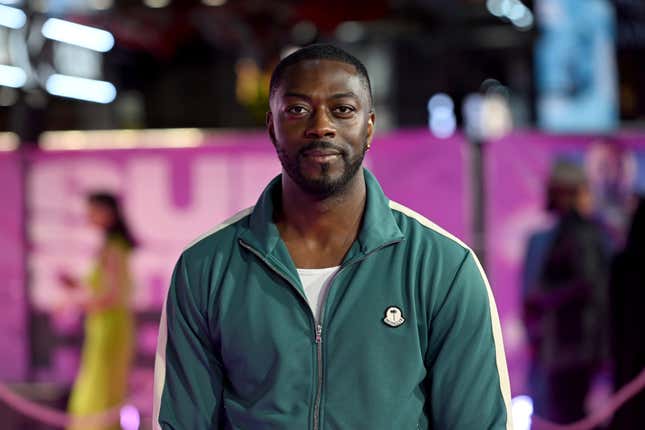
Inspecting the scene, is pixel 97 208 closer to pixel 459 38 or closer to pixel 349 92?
pixel 349 92

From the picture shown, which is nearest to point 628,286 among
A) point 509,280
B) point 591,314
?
point 591,314

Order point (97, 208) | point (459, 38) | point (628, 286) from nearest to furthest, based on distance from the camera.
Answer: point (628, 286) < point (97, 208) < point (459, 38)

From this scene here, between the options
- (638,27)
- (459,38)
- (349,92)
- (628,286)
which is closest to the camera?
(349,92)

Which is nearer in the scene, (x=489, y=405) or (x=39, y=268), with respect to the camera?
(x=489, y=405)

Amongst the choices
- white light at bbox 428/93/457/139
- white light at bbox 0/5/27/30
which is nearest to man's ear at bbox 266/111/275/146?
white light at bbox 0/5/27/30

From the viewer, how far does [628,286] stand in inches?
198

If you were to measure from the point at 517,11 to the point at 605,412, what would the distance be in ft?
24.8

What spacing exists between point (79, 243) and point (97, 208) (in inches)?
10.4

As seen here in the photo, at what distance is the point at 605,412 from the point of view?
5035mm

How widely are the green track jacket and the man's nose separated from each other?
25 centimetres

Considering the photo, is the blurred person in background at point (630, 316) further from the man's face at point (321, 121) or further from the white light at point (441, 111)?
the white light at point (441, 111)

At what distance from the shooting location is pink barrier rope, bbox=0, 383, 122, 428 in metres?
5.48

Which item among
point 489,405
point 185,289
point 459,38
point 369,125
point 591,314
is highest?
point 459,38

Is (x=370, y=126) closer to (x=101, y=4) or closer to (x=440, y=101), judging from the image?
(x=101, y=4)
